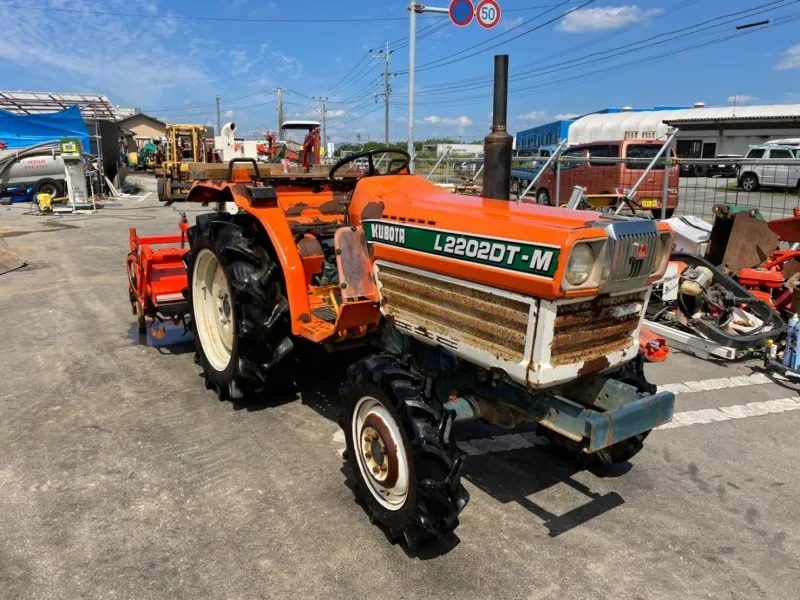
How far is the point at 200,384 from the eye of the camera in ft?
14.9

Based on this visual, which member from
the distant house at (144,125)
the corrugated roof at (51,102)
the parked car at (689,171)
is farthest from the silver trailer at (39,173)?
the distant house at (144,125)

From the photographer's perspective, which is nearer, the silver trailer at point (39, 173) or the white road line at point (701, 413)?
the white road line at point (701, 413)

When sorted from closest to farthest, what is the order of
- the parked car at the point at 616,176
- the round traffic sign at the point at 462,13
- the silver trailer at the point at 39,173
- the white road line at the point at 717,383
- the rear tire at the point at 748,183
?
1. the white road line at the point at 717,383
2. the rear tire at the point at 748,183
3. the parked car at the point at 616,176
4. the round traffic sign at the point at 462,13
5. the silver trailer at the point at 39,173

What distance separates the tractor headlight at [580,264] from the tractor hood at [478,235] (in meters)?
0.04

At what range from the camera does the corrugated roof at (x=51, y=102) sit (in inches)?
1080

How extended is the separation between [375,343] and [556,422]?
1331 mm

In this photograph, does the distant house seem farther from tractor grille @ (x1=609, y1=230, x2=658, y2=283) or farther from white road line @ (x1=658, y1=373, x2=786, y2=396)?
tractor grille @ (x1=609, y1=230, x2=658, y2=283)

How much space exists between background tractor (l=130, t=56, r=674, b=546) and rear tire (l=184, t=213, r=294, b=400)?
0.06 feet

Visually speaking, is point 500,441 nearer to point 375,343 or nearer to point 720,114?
point 375,343

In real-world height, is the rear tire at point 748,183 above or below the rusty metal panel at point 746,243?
above

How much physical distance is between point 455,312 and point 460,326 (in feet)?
0.20

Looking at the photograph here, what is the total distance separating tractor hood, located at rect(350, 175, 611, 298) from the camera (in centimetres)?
216

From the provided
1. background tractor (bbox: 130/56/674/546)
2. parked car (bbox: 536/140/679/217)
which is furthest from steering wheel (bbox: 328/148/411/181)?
parked car (bbox: 536/140/679/217)

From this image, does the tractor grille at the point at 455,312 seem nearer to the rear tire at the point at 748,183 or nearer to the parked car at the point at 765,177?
the parked car at the point at 765,177
